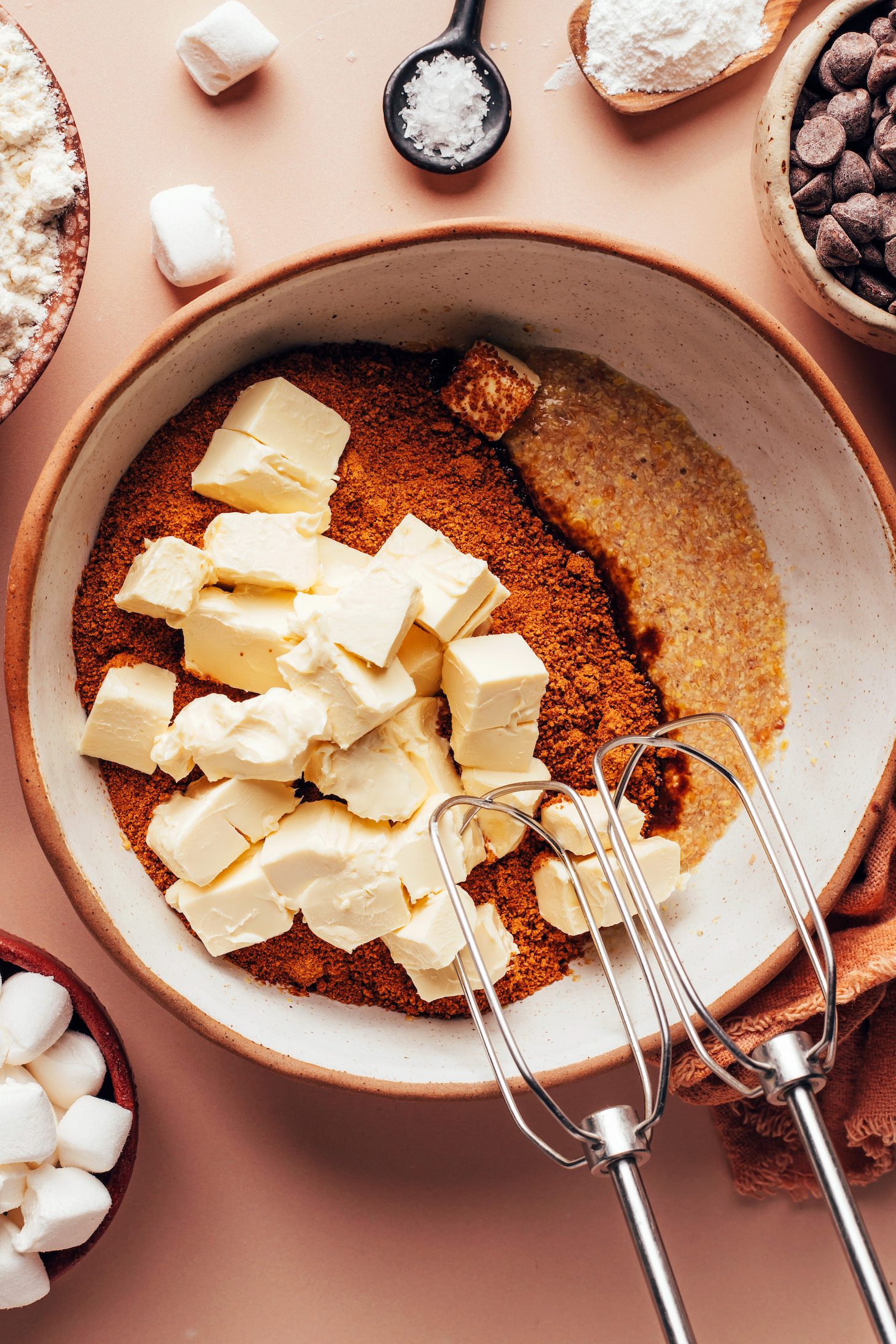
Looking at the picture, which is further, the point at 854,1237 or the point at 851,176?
the point at 851,176

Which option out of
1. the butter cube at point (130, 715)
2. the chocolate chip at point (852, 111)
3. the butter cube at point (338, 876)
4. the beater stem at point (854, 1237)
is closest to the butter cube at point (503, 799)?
the butter cube at point (338, 876)

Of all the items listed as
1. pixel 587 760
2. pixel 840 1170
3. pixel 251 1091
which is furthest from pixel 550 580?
pixel 251 1091

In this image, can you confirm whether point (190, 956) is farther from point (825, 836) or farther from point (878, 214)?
point (878, 214)

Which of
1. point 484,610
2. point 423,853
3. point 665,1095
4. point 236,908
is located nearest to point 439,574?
point 484,610

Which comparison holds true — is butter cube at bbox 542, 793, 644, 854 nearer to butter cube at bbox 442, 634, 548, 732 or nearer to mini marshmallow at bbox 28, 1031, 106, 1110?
butter cube at bbox 442, 634, 548, 732

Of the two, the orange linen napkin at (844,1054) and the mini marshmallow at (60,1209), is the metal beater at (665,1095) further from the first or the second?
the mini marshmallow at (60,1209)

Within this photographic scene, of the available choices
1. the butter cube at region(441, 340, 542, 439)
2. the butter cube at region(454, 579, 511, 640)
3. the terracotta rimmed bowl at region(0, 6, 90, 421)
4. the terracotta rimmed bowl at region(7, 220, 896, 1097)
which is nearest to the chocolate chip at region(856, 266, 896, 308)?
the terracotta rimmed bowl at region(7, 220, 896, 1097)

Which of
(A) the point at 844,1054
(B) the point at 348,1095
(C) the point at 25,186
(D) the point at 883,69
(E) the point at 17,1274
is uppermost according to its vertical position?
(C) the point at 25,186

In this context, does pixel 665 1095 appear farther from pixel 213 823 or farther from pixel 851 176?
pixel 851 176
